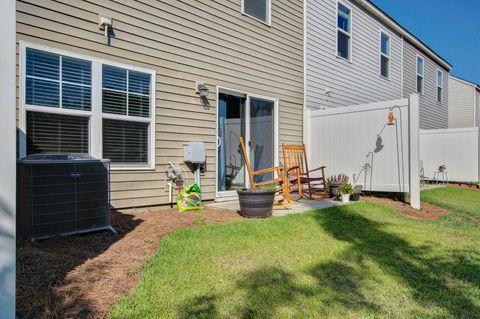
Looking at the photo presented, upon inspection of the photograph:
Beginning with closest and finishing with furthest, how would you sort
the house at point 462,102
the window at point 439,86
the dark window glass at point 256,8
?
the dark window glass at point 256,8 < the window at point 439,86 < the house at point 462,102

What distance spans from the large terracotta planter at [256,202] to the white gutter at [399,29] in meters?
7.23

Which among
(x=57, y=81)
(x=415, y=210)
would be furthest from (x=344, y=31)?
(x=57, y=81)

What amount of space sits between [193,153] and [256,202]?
1253 mm

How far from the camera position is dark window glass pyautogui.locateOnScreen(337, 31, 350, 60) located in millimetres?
8719

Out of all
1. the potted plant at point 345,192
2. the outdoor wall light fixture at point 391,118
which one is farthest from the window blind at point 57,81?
the outdoor wall light fixture at point 391,118

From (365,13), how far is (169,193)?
26.1 ft

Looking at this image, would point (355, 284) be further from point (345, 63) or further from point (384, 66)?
point (384, 66)

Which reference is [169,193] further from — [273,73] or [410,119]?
[410,119]

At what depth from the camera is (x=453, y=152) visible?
11.1 metres

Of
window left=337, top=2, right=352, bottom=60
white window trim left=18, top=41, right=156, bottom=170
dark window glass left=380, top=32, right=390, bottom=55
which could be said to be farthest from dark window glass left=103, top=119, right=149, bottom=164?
dark window glass left=380, top=32, right=390, bottom=55

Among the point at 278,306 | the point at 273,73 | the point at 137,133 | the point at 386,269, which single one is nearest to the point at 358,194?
the point at 273,73

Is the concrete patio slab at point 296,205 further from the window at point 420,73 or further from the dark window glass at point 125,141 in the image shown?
the window at point 420,73

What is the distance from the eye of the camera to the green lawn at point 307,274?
80.0 inches

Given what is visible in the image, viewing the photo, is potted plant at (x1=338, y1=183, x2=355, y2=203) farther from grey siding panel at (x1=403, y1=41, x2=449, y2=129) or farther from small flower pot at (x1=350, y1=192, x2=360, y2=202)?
grey siding panel at (x1=403, y1=41, x2=449, y2=129)
